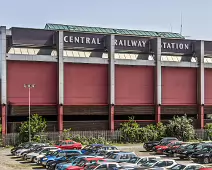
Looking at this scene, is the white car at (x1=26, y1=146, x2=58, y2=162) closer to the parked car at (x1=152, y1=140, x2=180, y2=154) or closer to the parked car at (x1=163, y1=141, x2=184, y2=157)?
the parked car at (x1=163, y1=141, x2=184, y2=157)

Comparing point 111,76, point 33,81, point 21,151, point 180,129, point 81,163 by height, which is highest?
point 111,76

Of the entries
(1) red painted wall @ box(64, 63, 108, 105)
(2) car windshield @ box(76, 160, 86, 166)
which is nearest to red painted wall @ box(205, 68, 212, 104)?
(1) red painted wall @ box(64, 63, 108, 105)

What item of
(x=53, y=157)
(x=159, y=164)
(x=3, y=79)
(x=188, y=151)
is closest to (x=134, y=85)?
(x=3, y=79)

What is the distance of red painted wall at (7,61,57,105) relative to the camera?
209ft

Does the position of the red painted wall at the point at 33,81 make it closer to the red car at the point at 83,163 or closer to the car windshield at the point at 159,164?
the red car at the point at 83,163

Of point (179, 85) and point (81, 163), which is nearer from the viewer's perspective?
point (81, 163)

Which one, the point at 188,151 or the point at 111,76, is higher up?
the point at 111,76

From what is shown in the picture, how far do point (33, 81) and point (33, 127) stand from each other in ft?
22.9

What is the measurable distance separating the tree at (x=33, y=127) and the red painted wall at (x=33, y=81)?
305 cm

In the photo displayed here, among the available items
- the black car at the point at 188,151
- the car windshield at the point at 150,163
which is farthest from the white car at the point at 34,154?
the car windshield at the point at 150,163

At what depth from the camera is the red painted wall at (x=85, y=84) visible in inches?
2630

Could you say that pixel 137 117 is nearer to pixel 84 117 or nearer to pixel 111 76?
pixel 111 76

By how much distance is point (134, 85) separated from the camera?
232 ft

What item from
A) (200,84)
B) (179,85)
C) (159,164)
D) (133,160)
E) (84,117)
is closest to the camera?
(159,164)
